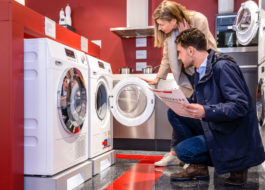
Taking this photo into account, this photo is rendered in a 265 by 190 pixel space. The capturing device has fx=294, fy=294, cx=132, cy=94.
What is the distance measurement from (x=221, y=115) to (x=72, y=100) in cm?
102

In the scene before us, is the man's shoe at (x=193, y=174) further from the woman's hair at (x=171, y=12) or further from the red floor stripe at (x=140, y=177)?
the woman's hair at (x=171, y=12)

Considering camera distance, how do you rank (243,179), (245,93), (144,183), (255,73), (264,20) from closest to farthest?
(245,93) → (243,179) → (144,183) → (264,20) → (255,73)

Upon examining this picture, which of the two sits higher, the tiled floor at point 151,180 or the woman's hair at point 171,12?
the woman's hair at point 171,12

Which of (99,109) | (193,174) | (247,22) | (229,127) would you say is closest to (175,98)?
(229,127)

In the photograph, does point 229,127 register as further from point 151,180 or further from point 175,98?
point 151,180

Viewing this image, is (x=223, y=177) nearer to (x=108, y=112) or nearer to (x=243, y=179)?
(x=243, y=179)

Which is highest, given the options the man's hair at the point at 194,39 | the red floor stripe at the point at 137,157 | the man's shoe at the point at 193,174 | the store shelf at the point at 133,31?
the store shelf at the point at 133,31

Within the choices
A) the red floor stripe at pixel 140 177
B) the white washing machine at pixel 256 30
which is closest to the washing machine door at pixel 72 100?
the red floor stripe at pixel 140 177

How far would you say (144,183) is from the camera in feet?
7.01

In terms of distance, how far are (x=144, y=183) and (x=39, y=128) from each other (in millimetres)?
859

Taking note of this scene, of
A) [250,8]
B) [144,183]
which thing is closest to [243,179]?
[144,183]

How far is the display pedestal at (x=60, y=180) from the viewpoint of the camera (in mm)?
1778

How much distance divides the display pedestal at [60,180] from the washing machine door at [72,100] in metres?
0.28

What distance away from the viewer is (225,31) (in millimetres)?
3740
